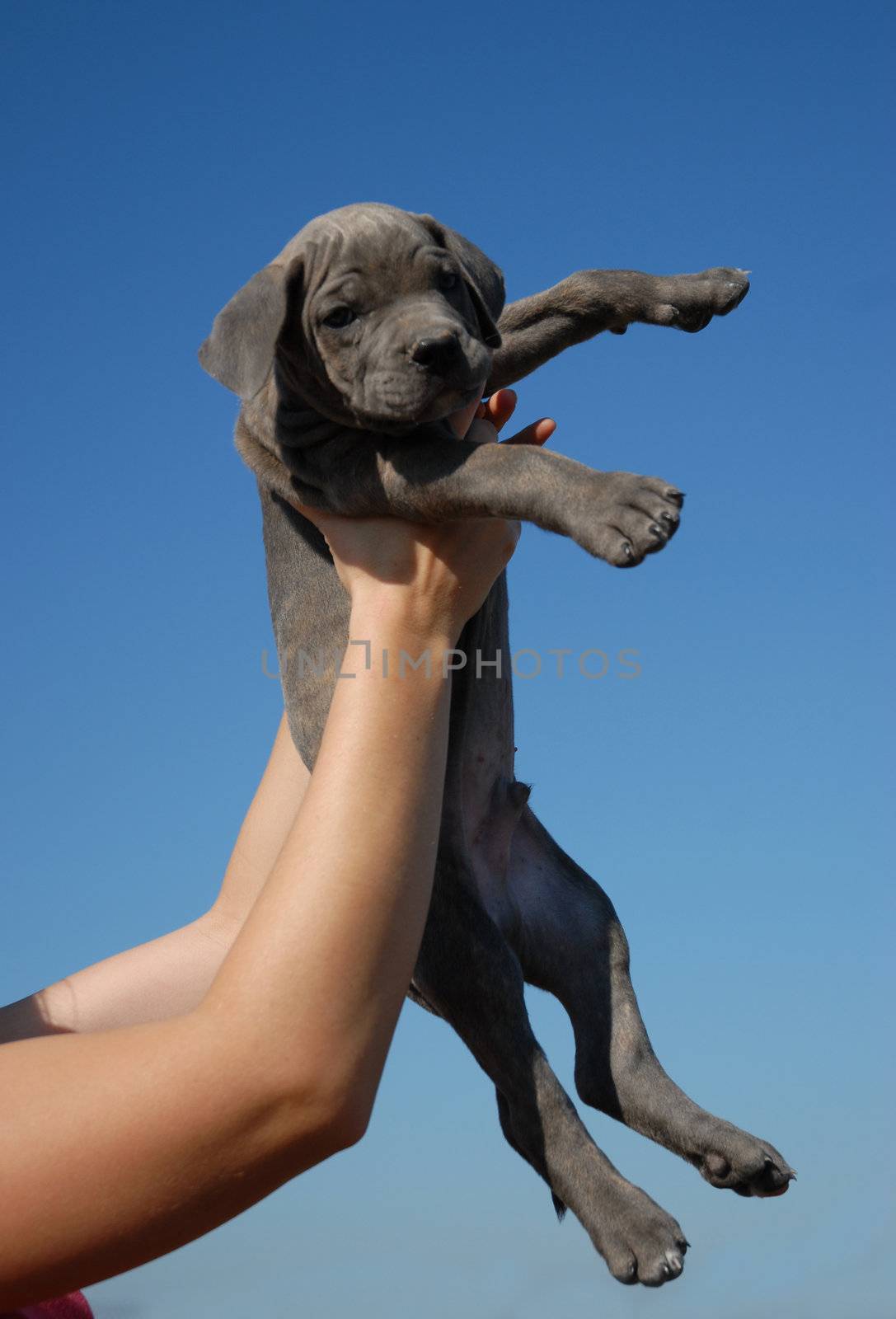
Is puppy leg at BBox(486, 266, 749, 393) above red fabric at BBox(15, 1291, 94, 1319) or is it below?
above

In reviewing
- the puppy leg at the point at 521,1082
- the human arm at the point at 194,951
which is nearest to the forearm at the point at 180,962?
the human arm at the point at 194,951

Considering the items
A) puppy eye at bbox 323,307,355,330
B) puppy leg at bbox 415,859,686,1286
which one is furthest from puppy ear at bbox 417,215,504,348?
puppy leg at bbox 415,859,686,1286

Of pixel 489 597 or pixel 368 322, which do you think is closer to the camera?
pixel 368 322

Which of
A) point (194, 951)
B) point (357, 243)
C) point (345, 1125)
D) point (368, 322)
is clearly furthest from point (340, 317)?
point (345, 1125)

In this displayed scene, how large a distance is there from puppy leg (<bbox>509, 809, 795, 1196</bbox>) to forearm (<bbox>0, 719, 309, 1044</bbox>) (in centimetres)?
73

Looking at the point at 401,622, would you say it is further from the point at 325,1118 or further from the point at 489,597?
the point at 325,1118

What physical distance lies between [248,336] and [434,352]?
0.49 metres

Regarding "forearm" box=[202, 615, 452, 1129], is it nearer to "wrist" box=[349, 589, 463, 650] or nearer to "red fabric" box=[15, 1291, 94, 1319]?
"wrist" box=[349, 589, 463, 650]

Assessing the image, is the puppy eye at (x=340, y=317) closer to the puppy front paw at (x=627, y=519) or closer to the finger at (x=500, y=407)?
the finger at (x=500, y=407)

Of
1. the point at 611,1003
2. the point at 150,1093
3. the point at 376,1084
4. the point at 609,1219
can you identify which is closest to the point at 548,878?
the point at 611,1003

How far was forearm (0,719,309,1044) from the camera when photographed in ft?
11.0

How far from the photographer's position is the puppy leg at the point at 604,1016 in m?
3.17

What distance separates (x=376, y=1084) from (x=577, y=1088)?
4.88ft

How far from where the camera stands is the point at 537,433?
3555mm
